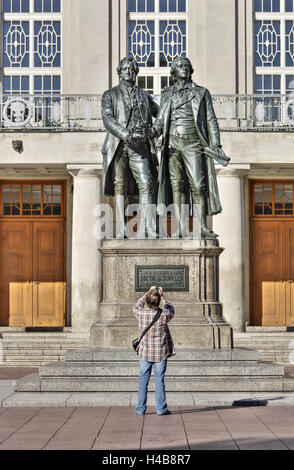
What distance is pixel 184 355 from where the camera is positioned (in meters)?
13.0

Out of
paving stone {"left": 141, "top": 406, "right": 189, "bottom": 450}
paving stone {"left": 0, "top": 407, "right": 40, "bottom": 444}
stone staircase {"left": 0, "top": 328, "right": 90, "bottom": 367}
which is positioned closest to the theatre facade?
stone staircase {"left": 0, "top": 328, "right": 90, "bottom": 367}

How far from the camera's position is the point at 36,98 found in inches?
1016

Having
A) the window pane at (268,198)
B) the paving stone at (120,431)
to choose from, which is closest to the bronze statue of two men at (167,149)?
the paving stone at (120,431)

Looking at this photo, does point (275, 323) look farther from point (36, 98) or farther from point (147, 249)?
point (147, 249)

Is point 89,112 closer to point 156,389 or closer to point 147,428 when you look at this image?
point 156,389

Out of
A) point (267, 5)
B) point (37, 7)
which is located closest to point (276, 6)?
point (267, 5)

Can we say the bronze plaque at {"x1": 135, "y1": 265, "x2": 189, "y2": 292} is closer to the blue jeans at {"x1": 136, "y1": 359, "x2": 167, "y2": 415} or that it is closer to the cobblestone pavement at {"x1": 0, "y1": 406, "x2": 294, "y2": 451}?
the cobblestone pavement at {"x1": 0, "y1": 406, "x2": 294, "y2": 451}

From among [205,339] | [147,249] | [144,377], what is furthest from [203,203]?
[144,377]

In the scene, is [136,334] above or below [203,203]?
below

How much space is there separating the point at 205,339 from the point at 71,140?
12102 mm

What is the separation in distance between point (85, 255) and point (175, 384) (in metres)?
11.8

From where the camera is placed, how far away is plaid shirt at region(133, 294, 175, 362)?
11.1 meters

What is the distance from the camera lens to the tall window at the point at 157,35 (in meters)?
27.2

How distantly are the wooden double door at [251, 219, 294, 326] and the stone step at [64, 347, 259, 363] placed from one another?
47.7 ft
